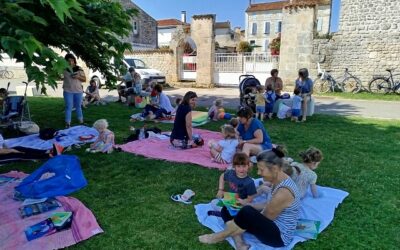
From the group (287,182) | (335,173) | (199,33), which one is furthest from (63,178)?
(199,33)

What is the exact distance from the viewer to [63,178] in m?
4.62

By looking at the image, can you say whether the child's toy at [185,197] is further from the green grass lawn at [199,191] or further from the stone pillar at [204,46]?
the stone pillar at [204,46]

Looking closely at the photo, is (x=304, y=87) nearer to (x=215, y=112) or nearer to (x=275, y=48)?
(x=215, y=112)

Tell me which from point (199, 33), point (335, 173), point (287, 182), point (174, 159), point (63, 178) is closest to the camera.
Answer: point (287, 182)

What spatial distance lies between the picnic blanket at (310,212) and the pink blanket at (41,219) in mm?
1241

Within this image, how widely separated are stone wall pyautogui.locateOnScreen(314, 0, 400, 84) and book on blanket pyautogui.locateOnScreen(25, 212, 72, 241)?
54.0 ft

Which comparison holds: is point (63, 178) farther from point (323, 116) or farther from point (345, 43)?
point (345, 43)

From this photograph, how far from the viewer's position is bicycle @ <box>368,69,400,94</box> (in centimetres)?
1616

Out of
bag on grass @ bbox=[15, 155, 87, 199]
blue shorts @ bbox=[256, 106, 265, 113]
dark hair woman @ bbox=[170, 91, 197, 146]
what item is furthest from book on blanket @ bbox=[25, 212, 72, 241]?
blue shorts @ bbox=[256, 106, 265, 113]

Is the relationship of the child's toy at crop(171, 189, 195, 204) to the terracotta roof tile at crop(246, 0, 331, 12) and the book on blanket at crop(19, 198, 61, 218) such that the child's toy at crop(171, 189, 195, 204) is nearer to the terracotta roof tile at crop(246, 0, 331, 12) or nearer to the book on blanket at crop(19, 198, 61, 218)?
the book on blanket at crop(19, 198, 61, 218)

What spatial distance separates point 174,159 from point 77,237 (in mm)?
2823

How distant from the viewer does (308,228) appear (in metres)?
3.62

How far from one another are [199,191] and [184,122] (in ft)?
7.11

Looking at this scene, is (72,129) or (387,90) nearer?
(72,129)
